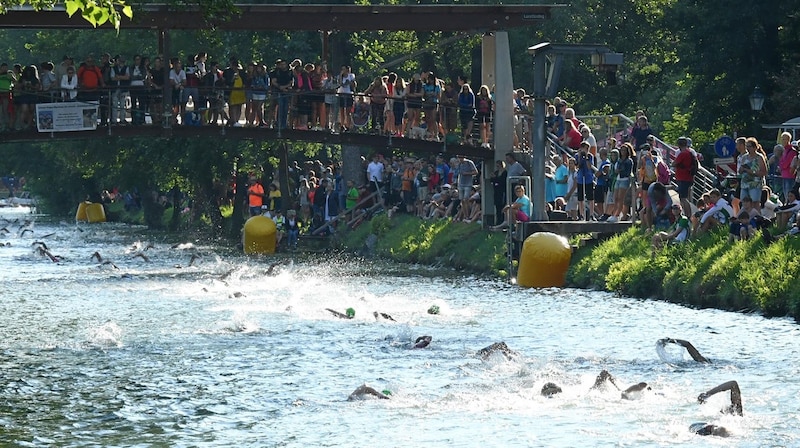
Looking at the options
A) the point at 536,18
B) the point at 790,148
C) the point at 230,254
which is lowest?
the point at 230,254

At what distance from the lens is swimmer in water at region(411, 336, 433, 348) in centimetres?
2200

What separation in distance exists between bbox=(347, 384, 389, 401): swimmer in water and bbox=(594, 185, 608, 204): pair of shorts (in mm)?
15934

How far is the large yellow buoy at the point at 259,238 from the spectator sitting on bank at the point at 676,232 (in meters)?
18.9

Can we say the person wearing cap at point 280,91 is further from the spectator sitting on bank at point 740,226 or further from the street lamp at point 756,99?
the spectator sitting on bank at point 740,226

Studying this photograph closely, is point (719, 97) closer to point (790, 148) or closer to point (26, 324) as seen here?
point (790, 148)

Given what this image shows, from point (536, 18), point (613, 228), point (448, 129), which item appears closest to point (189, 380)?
point (613, 228)

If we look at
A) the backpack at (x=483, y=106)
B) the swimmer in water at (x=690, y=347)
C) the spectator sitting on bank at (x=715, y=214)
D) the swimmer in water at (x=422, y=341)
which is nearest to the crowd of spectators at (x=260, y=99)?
the backpack at (x=483, y=106)

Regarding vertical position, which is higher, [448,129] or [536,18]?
[536,18]

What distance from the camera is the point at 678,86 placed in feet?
180

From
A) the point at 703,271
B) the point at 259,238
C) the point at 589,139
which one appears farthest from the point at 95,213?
the point at 703,271

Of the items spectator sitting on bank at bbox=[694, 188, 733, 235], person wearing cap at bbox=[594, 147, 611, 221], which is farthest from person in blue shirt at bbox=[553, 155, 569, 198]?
spectator sitting on bank at bbox=[694, 188, 733, 235]

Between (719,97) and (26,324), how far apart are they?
22.5 m

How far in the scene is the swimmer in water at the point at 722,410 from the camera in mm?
14844

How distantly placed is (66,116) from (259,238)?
369 inches
